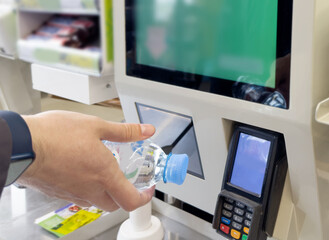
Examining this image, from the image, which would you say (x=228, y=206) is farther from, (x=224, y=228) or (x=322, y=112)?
(x=322, y=112)

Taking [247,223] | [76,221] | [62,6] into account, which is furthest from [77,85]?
[247,223]

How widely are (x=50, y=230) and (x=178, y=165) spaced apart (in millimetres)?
676

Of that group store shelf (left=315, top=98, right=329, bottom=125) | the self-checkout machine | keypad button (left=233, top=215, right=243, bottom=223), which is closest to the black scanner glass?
the self-checkout machine

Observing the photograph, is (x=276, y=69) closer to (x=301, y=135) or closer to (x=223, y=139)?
(x=301, y=135)

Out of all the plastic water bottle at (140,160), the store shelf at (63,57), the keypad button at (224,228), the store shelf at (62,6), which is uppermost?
the store shelf at (62,6)

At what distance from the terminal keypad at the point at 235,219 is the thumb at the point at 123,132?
0.28m

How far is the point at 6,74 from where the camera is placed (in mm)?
1939

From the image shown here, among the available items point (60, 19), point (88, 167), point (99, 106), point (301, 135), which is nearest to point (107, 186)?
point (88, 167)

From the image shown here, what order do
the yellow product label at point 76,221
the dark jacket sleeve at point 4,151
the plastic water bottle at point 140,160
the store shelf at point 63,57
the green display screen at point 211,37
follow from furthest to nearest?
the yellow product label at point 76,221 → the store shelf at point 63,57 → the plastic water bottle at point 140,160 → the green display screen at point 211,37 → the dark jacket sleeve at point 4,151

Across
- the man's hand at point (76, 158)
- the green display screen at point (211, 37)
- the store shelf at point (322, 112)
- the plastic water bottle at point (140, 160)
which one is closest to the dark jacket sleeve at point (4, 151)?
the man's hand at point (76, 158)

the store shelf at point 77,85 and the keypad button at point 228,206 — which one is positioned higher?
the store shelf at point 77,85

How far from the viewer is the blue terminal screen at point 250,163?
942 millimetres

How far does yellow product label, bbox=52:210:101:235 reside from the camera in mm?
1372

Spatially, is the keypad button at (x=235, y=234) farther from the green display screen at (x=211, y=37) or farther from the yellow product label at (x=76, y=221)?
the yellow product label at (x=76, y=221)
